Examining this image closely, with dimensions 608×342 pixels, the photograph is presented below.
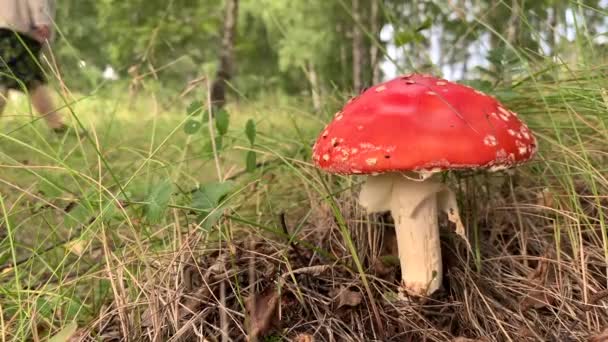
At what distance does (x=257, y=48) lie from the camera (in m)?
17.2

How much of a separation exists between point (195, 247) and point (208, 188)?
244 millimetres

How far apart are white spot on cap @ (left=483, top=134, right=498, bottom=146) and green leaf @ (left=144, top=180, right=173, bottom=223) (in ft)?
2.75

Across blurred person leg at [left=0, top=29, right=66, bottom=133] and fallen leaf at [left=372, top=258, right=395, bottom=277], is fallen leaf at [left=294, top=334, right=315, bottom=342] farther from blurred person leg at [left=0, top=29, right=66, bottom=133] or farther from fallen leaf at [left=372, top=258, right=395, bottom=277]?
blurred person leg at [left=0, top=29, right=66, bottom=133]

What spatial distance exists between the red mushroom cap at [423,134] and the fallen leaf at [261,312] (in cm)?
39

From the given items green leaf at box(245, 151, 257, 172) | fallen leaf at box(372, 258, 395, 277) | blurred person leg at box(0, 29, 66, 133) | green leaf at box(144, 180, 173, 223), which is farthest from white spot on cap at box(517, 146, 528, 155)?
blurred person leg at box(0, 29, 66, 133)

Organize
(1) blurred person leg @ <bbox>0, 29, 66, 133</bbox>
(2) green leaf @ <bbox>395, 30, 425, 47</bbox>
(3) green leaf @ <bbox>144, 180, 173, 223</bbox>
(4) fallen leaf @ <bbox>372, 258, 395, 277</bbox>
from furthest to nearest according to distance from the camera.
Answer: (2) green leaf @ <bbox>395, 30, 425, 47</bbox> < (1) blurred person leg @ <bbox>0, 29, 66, 133</bbox> < (4) fallen leaf @ <bbox>372, 258, 395, 277</bbox> < (3) green leaf @ <bbox>144, 180, 173, 223</bbox>

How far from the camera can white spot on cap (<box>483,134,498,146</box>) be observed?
1.17 m

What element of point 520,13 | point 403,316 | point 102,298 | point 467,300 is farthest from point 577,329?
point 102,298

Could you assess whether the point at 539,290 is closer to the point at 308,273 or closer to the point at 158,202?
the point at 308,273

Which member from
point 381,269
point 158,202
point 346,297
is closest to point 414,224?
point 381,269

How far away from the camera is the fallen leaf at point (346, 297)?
1.32m

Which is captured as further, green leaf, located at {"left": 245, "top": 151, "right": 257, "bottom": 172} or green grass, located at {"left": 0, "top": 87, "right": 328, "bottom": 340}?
green leaf, located at {"left": 245, "top": 151, "right": 257, "bottom": 172}

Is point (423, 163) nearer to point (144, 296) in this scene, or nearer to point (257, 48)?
point (144, 296)

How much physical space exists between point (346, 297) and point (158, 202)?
1.94 feet
